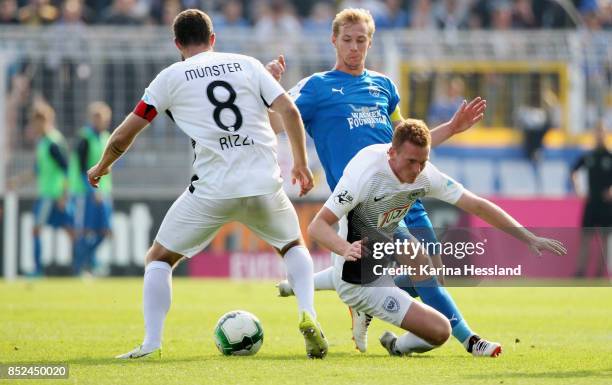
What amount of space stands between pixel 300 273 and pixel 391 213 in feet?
2.71

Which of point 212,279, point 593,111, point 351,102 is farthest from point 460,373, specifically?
point 593,111

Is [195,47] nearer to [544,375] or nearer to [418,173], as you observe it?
[418,173]

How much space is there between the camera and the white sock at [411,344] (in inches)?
371

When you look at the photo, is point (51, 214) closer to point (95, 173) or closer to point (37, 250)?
point (37, 250)

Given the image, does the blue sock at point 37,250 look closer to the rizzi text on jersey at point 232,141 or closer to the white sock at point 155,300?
the white sock at point 155,300

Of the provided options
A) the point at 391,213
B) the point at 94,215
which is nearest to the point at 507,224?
the point at 391,213

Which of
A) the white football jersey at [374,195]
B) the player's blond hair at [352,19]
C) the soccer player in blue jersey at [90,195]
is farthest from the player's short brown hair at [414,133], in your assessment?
the soccer player in blue jersey at [90,195]

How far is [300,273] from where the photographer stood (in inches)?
369

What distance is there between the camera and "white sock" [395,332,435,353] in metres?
9.42

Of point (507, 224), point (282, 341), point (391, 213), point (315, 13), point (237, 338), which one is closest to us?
point (507, 224)

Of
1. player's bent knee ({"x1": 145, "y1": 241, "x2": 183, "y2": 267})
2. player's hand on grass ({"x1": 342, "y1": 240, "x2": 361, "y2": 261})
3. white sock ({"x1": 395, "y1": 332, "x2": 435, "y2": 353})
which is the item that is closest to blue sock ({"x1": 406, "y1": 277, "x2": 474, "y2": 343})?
white sock ({"x1": 395, "y1": 332, "x2": 435, "y2": 353})

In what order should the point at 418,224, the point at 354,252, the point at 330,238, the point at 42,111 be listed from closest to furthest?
the point at 354,252 → the point at 330,238 → the point at 418,224 → the point at 42,111

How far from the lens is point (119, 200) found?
21.7 m

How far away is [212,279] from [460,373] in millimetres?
13327
